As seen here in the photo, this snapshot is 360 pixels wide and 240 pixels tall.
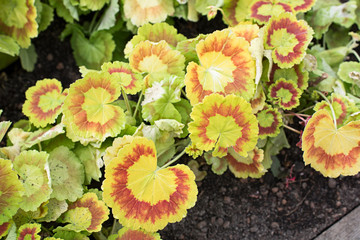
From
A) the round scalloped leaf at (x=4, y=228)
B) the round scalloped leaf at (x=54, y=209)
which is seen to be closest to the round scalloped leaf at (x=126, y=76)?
the round scalloped leaf at (x=54, y=209)

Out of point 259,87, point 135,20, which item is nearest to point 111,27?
point 135,20

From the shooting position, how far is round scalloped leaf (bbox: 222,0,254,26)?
1570 millimetres

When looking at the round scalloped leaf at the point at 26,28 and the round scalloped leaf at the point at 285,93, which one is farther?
the round scalloped leaf at the point at 26,28

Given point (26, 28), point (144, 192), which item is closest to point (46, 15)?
point (26, 28)

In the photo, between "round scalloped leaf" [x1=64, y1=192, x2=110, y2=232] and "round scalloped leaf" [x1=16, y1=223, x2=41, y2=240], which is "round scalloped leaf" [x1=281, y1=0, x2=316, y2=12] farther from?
"round scalloped leaf" [x1=16, y1=223, x2=41, y2=240]

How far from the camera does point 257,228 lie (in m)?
1.48

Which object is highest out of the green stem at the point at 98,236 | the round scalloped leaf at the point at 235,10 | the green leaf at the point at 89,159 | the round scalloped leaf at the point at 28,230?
the round scalloped leaf at the point at 235,10

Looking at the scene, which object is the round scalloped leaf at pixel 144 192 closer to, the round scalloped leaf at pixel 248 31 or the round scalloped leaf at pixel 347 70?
the round scalloped leaf at pixel 248 31

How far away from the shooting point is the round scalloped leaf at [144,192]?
3.59 feet

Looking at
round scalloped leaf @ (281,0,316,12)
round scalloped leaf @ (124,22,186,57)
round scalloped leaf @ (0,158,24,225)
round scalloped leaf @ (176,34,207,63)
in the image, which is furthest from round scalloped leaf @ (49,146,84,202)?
round scalloped leaf @ (281,0,316,12)

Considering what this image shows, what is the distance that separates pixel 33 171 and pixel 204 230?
0.68 meters

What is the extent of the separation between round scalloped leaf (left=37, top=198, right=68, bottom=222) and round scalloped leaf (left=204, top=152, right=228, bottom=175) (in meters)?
0.54

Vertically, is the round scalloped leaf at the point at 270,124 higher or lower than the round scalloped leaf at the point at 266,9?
lower

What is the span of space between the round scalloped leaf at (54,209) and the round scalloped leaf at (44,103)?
283mm
